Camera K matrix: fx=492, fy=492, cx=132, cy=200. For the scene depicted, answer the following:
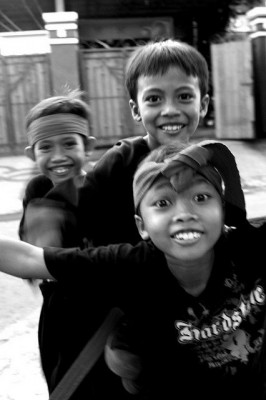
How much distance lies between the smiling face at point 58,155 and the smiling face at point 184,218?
439 mm

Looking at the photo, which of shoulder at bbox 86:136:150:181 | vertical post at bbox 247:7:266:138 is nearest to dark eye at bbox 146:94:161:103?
shoulder at bbox 86:136:150:181

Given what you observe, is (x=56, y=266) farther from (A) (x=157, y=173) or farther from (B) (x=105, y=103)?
(B) (x=105, y=103)

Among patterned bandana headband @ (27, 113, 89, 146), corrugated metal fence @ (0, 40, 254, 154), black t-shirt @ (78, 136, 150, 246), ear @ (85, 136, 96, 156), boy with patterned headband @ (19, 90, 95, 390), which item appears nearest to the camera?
boy with patterned headband @ (19, 90, 95, 390)

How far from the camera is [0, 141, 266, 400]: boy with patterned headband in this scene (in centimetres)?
109

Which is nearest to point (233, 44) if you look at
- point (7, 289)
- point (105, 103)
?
point (105, 103)

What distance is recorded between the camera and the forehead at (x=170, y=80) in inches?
54.8

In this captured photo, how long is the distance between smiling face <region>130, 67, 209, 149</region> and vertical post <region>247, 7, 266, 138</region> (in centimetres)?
731

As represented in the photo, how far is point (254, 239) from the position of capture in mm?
1208

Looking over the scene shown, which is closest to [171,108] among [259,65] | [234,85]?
[234,85]

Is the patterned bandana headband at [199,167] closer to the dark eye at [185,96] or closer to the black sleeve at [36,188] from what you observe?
the dark eye at [185,96]

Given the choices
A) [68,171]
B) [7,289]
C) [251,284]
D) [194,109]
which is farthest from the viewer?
[7,289]

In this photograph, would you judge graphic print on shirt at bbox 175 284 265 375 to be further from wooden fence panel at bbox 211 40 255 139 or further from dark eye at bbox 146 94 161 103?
wooden fence panel at bbox 211 40 255 139

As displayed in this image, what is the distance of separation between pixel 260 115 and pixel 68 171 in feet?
24.4

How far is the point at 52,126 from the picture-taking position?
1470 millimetres
